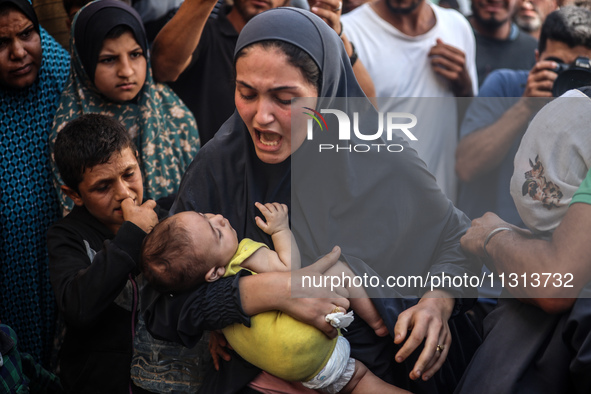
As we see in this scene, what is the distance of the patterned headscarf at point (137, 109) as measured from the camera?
265 cm

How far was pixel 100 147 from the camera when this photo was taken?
2.34m

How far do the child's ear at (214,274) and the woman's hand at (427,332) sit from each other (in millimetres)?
539

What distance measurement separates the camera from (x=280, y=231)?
199 centimetres

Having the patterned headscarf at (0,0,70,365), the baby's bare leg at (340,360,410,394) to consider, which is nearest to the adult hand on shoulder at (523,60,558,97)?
the baby's bare leg at (340,360,410,394)

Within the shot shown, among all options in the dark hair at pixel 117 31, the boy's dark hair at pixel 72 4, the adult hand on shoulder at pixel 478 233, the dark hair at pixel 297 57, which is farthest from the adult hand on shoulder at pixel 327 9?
the adult hand on shoulder at pixel 478 233

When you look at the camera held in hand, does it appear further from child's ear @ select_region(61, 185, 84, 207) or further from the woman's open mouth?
child's ear @ select_region(61, 185, 84, 207)

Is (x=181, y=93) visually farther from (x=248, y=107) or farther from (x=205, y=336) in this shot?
(x=205, y=336)

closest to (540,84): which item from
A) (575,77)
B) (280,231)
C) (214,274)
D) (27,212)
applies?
(575,77)

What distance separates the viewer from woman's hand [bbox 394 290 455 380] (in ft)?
6.05

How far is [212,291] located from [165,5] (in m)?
1.78

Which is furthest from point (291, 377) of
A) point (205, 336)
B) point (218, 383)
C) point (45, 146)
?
point (45, 146)

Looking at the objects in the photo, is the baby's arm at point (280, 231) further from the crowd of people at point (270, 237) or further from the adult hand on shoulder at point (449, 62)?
the adult hand on shoulder at point (449, 62)

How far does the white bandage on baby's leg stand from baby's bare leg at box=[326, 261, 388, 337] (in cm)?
10

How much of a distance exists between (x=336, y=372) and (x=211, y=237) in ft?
1.76
